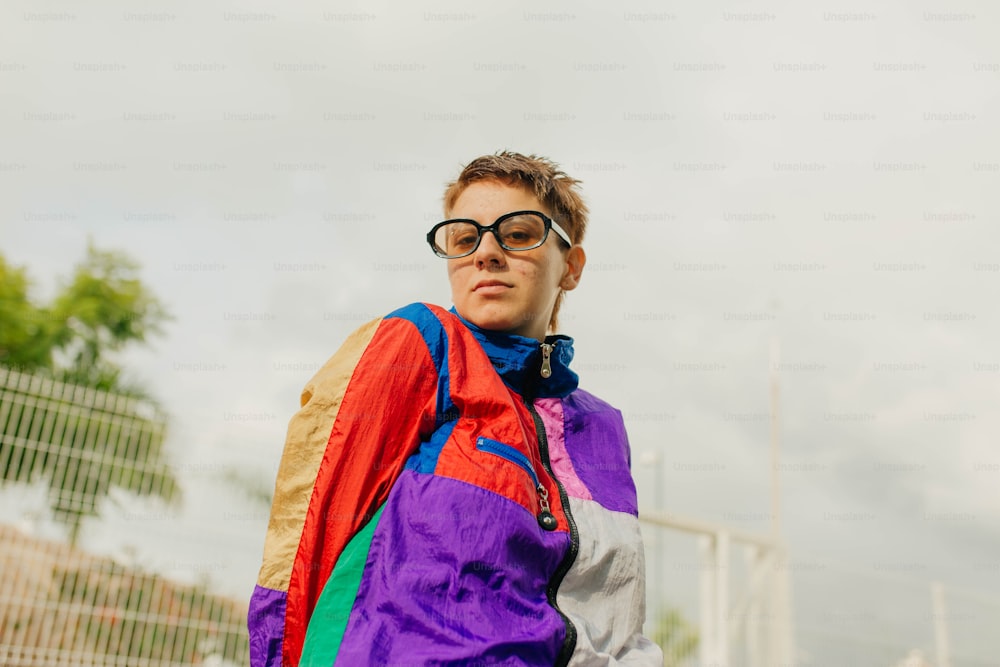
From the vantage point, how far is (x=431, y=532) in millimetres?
1321

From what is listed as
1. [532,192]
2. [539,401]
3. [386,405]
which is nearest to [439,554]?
[386,405]

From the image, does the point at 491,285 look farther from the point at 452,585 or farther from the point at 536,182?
the point at 452,585

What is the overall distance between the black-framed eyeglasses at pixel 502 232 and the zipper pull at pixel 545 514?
0.59 meters

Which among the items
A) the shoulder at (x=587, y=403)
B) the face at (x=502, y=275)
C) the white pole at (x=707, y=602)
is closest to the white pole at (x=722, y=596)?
the white pole at (x=707, y=602)

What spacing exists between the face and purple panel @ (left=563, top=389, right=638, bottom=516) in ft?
0.73

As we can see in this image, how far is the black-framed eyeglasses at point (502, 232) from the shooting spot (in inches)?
70.7

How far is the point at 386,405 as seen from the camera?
1.42 m

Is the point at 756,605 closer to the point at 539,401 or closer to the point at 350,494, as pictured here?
the point at 539,401

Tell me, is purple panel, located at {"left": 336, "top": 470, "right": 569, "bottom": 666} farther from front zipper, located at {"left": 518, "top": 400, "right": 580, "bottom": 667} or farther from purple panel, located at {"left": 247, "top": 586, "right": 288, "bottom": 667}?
purple panel, located at {"left": 247, "top": 586, "right": 288, "bottom": 667}

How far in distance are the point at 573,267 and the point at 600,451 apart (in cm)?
58

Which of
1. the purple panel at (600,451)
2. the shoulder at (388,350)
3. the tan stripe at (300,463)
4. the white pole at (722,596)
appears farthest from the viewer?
the white pole at (722,596)

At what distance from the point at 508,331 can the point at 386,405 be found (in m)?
0.48

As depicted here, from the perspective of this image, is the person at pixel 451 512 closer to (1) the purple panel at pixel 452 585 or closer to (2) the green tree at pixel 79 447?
(1) the purple panel at pixel 452 585

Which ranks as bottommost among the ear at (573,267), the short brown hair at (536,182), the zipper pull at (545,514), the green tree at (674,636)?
the green tree at (674,636)
